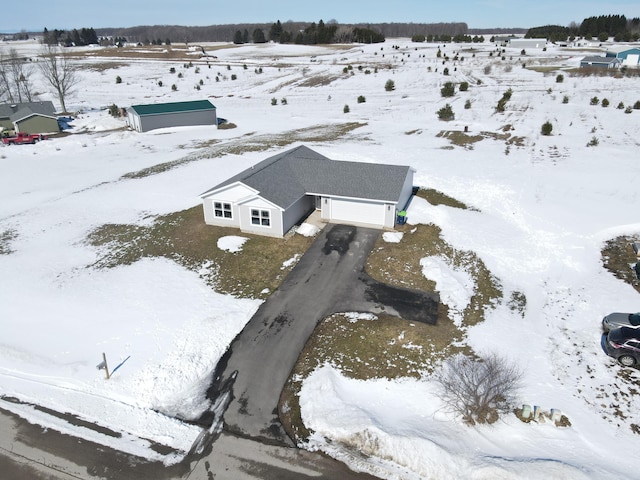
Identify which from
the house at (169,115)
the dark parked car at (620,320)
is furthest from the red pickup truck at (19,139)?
the dark parked car at (620,320)

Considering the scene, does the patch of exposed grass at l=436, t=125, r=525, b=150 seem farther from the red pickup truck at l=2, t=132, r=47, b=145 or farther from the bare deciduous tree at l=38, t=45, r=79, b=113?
the bare deciduous tree at l=38, t=45, r=79, b=113

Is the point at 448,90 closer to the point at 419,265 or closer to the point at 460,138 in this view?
the point at 460,138

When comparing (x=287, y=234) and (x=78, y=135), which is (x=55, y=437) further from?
(x=78, y=135)

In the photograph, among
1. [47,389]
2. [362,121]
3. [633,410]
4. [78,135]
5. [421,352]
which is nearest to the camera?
[633,410]

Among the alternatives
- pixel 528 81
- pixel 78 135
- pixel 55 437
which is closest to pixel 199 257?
pixel 55 437

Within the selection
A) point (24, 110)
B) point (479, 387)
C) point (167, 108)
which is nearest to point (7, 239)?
point (479, 387)

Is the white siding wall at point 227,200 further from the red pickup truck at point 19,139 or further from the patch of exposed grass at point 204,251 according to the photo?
the red pickup truck at point 19,139
